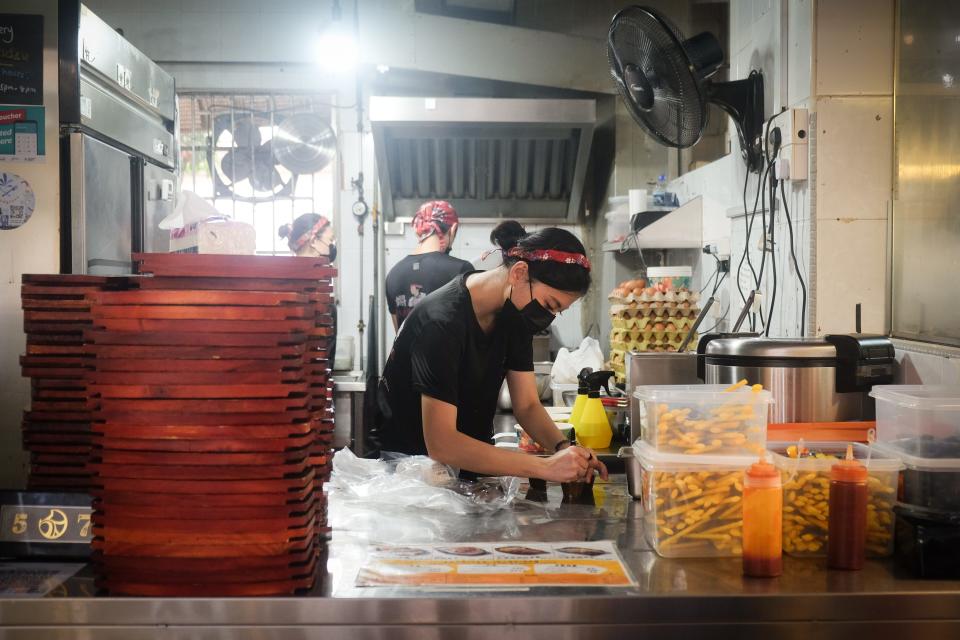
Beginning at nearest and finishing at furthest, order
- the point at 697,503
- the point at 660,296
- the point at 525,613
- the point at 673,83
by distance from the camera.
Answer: the point at 525,613 < the point at 697,503 < the point at 673,83 < the point at 660,296

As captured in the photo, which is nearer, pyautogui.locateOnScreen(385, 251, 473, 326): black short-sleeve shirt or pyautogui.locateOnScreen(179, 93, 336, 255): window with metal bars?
pyautogui.locateOnScreen(385, 251, 473, 326): black short-sleeve shirt

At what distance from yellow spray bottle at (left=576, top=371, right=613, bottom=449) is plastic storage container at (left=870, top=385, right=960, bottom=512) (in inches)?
58.5

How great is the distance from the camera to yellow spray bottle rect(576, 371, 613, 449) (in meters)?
3.17

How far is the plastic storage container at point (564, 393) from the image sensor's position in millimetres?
4426

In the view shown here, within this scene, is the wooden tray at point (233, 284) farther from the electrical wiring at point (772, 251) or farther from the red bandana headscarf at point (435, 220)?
the red bandana headscarf at point (435, 220)

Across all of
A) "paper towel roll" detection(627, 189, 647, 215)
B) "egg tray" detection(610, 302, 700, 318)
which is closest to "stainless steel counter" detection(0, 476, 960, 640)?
"egg tray" detection(610, 302, 700, 318)

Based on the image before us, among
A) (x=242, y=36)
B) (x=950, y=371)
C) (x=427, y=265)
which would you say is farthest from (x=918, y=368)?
(x=242, y=36)

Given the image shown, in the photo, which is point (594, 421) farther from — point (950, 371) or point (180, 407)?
point (180, 407)

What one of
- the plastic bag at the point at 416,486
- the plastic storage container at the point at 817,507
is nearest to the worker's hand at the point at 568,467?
the plastic bag at the point at 416,486

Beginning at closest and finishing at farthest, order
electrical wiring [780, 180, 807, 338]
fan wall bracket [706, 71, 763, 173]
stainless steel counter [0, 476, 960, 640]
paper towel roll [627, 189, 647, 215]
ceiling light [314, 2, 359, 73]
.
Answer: stainless steel counter [0, 476, 960, 640], electrical wiring [780, 180, 807, 338], fan wall bracket [706, 71, 763, 173], paper towel roll [627, 189, 647, 215], ceiling light [314, 2, 359, 73]

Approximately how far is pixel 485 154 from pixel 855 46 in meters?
3.19

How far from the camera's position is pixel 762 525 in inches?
60.6

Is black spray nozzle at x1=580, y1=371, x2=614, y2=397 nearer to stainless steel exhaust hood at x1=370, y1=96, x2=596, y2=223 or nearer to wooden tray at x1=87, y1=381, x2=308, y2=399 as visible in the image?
wooden tray at x1=87, y1=381, x2=308, y2=399

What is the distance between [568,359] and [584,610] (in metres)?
3.22
